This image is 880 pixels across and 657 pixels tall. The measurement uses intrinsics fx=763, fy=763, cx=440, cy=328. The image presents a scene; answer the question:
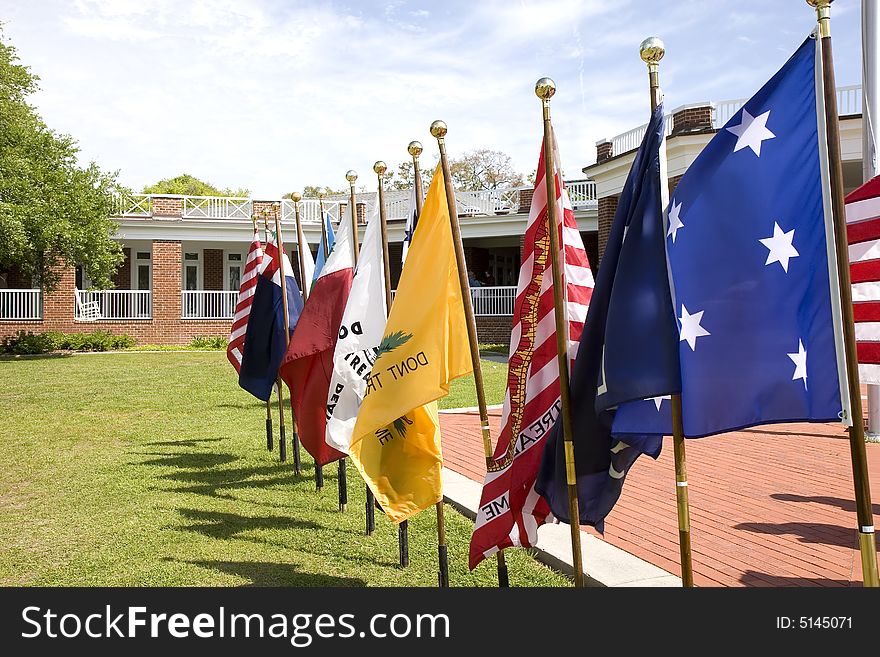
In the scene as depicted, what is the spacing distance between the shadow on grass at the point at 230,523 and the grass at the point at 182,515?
0.02 metres

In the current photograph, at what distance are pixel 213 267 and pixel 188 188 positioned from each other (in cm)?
3956

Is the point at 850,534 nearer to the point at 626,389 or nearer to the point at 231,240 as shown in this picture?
the point at 626,389

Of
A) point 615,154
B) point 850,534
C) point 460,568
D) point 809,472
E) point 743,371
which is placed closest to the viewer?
point 743,371

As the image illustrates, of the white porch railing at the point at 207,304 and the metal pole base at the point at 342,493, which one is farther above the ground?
the white porch railing at the point at 207,304

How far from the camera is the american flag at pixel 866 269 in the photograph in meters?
5.04

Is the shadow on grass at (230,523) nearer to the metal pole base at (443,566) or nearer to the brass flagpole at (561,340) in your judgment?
the metal pole base at (443,566)

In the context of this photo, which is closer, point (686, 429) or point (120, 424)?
point (686, 429)

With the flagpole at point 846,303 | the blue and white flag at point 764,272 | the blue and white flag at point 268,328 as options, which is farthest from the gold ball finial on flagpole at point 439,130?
the blue and white flag at point 268,328

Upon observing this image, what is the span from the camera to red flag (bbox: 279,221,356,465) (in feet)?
20.6

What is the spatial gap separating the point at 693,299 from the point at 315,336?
3809mm

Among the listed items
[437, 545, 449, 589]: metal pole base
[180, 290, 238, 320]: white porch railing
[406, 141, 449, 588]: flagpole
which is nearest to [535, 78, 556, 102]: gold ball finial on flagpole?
[406, 141, 449, 588]: flagpole

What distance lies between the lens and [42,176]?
2178cm

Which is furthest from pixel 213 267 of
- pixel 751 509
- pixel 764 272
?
pixel 764 272

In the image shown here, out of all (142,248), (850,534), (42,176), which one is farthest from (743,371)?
(142,248)
